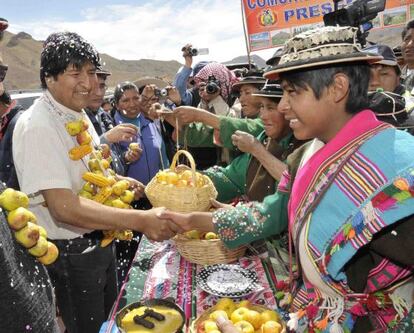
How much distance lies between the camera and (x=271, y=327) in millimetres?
1646

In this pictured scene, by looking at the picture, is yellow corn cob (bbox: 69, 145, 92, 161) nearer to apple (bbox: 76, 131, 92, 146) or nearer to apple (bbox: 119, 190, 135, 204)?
apple (bbox: 76, 131, 92, 146)

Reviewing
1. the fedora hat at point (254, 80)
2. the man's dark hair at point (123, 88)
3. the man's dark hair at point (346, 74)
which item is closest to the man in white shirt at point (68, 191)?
the man's dark hair at point (346, 74)

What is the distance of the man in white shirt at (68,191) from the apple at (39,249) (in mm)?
731

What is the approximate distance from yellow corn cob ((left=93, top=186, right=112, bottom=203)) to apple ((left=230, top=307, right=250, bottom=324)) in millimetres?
1222

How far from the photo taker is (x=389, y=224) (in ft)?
4.36

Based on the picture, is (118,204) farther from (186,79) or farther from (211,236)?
(186,79)

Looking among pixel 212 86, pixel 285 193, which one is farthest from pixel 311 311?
pixel 212 86

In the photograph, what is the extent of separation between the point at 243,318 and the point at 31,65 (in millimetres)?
63148

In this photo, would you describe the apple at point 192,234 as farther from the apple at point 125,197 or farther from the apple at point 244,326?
the apple at point 244,326

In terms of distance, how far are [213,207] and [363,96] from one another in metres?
1.48

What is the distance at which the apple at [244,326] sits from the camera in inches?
65.1

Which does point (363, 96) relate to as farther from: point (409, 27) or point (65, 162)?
point (409, 27)

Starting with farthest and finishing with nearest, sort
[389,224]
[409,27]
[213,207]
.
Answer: [409,27]
[213,207]
[389,224]

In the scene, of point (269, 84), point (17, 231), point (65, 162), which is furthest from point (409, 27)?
point (17, 231)
